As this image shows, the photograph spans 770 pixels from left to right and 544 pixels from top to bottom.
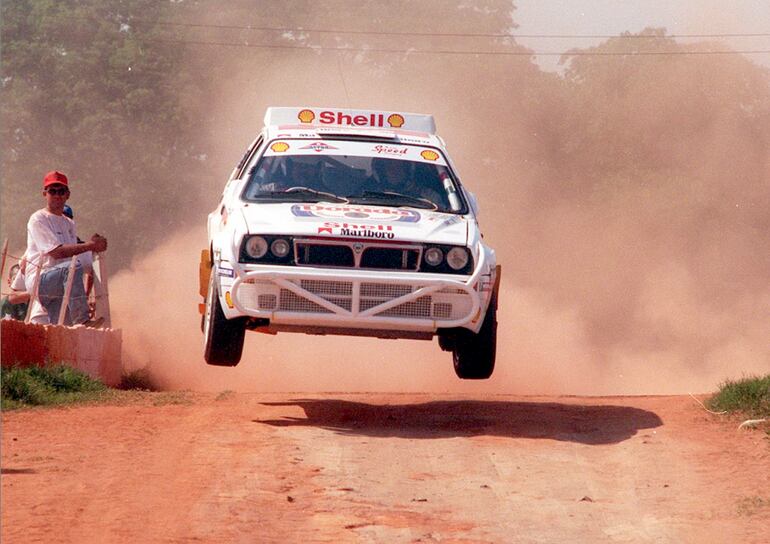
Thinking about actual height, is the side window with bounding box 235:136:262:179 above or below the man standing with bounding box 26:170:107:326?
above

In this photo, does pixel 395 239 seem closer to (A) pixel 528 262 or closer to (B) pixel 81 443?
(B) pixel 81 443

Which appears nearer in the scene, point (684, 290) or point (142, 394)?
point (142, 394)

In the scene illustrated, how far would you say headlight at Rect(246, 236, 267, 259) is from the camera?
9641 millimetres

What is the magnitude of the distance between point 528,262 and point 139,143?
17.0 metres

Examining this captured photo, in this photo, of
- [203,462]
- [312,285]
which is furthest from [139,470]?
[312,285]

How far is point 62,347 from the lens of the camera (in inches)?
464

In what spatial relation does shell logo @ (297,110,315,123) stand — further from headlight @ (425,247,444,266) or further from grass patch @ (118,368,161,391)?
grass patch @ (118,368,161,391)

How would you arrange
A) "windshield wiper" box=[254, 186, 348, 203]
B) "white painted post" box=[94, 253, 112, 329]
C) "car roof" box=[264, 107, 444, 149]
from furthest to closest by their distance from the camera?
"white painted post" box=[94, 253, 112, 329], "car roof" box=[264, 107, 444, 149], "windshield wiper" box=[254, 186, 348, 203]

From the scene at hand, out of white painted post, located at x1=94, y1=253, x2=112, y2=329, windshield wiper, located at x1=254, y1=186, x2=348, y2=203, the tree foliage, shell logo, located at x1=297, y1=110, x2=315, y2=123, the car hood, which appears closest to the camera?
the car hood

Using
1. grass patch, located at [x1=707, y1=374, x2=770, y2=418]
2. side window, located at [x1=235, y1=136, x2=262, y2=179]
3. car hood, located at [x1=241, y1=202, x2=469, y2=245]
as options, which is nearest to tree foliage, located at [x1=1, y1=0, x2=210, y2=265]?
side window, located at [x1=235, y1=136, x2=262, y2=179]

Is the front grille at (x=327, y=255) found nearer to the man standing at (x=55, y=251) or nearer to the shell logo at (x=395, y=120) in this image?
the shell logo at (x=395, y=120)

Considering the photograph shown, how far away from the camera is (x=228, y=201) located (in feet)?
34.9

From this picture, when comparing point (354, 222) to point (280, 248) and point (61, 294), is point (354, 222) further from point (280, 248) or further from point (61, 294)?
point (61, 294)

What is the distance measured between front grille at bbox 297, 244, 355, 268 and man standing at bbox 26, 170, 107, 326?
10.6ft
